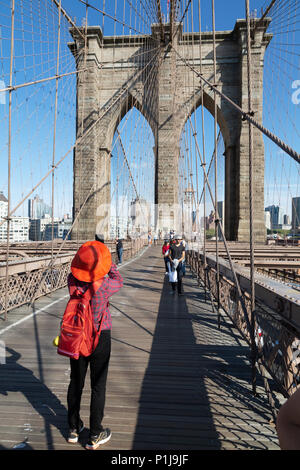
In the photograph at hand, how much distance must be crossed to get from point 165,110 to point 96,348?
20.0 metres

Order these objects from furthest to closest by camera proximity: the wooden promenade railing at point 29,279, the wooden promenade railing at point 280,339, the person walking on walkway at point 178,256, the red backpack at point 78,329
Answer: the person walking on walkway at point 178,256 → the wooden promenade railing at point 29,279 → the wooden promenade railing at point 280,339 → the red backpack at point 78,329

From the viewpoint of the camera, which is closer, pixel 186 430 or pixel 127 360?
pixel 186 430

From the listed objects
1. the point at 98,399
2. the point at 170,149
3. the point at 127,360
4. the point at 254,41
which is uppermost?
the point at 254,41

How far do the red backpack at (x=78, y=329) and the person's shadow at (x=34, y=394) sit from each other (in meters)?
0.54

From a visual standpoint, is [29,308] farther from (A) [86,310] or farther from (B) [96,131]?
(B) [96,131]

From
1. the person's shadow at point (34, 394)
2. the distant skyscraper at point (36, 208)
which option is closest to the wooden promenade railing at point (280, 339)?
the person's shadow at point (34, 394)

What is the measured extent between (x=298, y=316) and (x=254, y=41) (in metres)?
21.0

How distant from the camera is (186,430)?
174cm

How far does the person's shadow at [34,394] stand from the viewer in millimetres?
1721

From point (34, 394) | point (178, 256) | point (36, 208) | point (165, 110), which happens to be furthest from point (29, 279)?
point (165, 110)

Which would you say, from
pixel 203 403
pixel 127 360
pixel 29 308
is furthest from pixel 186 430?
pixel 29 308

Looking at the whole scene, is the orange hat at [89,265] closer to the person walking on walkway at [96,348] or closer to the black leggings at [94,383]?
the person walking on walkway at [96,348]

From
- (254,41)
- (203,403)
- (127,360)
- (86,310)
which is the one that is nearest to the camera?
(86,310)

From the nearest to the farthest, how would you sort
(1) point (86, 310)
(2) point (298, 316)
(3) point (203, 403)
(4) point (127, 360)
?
1. (1) point (86, 310)
2. (2) point (298, 316)
3. (3) point (203, 403)
4. (4) point (127, 360)
